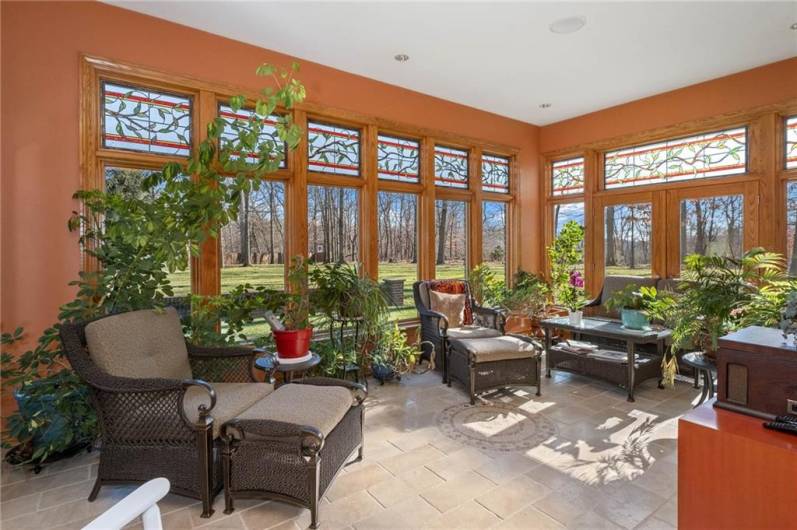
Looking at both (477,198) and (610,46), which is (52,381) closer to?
(477,198)

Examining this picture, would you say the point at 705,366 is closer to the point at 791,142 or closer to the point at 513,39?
the point at 791,142

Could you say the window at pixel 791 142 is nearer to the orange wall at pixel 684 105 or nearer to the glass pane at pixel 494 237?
the orange wall at pixel 684 105

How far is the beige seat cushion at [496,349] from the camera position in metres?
3.66

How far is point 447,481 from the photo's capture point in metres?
2.46

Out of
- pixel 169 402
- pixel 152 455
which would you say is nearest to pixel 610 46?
pixel 169 402

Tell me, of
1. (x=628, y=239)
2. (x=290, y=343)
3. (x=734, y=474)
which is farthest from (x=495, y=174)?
(x=734, y=474)

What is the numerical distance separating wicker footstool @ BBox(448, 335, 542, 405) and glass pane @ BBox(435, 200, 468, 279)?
166cm

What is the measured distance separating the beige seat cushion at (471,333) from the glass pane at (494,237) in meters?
1.67

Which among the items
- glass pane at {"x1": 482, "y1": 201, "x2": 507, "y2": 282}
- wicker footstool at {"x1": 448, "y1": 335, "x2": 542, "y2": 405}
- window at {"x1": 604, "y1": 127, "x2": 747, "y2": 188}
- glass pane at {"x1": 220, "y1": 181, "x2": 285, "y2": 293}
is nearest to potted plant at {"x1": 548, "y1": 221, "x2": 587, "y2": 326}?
glass pane at {"x1": 482, "y1": 201, "x2": 507, "y2": 282}

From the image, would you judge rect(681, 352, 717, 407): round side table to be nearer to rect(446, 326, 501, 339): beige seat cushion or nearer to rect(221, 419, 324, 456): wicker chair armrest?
rect(446, 326, 501, 339): beige seat cushion

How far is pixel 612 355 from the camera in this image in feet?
13.4

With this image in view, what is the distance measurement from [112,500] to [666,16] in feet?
16.7

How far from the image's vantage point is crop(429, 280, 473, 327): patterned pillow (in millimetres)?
4598

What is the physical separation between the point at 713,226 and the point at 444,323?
132 inches
